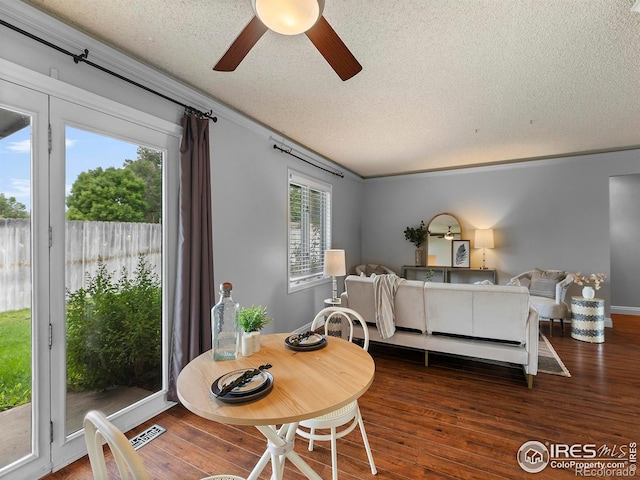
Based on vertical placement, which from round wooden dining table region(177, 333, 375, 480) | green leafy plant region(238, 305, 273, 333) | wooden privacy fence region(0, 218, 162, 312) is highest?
wooden privacy fence region(0, 218, 162, 312)

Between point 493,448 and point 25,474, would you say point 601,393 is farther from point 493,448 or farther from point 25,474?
point 25,474

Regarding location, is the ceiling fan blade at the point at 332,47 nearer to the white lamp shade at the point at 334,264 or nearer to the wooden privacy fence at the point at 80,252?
the wooden privacy fence at the point at 80,252

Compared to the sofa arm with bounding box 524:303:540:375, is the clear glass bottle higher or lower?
higher

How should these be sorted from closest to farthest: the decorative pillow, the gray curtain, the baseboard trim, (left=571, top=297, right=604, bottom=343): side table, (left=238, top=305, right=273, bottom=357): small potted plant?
(left=238, top=305, right=273, bottom=357): small potted plant → the gray curtain → (left=571, top=297, right=604, bottom=343): side table → the decorative pillow → the baseboard trim

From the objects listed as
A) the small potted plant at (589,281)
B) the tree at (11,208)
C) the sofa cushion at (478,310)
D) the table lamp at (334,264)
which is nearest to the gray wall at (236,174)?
the table lamp at (334,264)

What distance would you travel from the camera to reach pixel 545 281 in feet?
14.9

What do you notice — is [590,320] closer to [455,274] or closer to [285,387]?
[455,274]

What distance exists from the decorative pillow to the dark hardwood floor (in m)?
1.38

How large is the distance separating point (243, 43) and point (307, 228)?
3.13 m

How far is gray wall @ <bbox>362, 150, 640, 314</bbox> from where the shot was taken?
4.62 meters

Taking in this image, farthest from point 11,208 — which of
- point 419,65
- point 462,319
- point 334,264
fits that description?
point 462,319

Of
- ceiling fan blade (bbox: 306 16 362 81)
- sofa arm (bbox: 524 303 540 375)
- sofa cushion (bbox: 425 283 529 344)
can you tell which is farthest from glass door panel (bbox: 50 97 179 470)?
sofa arm (bbox: 524 303 540 375)

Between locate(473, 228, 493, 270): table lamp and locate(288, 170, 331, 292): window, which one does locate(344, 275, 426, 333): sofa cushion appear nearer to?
locate(288, 170, 331, 292): window

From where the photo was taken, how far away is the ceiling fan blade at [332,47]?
55.7 inches
